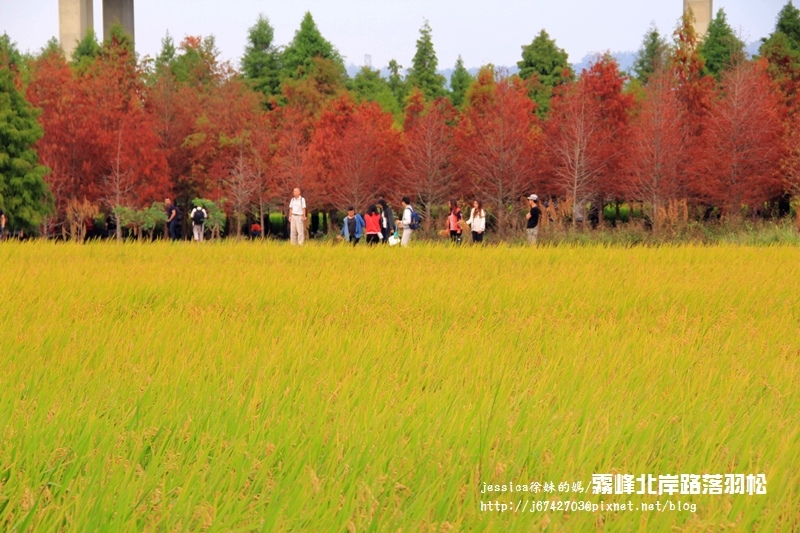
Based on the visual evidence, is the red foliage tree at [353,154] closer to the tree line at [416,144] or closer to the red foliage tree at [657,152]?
the tree line at [416,144]

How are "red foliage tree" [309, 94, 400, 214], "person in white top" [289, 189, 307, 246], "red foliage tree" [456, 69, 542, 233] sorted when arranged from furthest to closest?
"red foliage tree" [309, 94, 400, 214]
"red foliage tree" [456, 69, 542, 233]
"person in white top" [289, 189, 307, 246]

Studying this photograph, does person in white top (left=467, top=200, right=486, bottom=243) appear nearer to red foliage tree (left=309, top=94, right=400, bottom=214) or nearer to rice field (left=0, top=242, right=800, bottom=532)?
rice field (left=0, top=242, right=800, bottom=532)

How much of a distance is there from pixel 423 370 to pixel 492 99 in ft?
129

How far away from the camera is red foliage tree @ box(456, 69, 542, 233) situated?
3922 cm

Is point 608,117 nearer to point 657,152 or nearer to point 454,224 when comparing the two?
point 657,152

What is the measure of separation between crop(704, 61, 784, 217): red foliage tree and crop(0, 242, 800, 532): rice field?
82.5 ft

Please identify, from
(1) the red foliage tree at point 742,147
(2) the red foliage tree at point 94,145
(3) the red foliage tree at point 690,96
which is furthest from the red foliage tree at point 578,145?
(2) the red foliage tree at point 94,145

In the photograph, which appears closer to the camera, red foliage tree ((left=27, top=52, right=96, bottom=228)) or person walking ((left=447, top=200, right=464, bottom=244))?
person walking ((left=447, top=200, right=464, bottom=244))

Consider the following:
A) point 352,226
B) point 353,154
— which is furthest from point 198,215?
point 353,154

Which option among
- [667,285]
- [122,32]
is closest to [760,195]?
[667,285]

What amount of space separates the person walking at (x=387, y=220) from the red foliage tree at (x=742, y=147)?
15662 mm

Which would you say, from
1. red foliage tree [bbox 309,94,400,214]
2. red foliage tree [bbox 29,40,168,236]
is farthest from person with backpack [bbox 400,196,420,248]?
red foliage tree [bbox 29,40,168,236]

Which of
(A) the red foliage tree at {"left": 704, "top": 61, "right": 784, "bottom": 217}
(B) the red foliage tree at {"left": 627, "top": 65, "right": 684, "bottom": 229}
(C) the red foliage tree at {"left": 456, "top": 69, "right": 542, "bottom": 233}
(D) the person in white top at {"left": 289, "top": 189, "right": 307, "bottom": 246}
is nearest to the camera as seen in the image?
(D) the person in white top at {"left": 289, "top": 189, "right": 307, "bottom": 246}

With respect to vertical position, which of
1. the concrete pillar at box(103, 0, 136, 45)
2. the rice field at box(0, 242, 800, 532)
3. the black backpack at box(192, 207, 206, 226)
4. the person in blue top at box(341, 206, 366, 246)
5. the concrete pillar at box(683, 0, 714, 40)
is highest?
the concrete pillar at box(103, 0, 136, 45)
